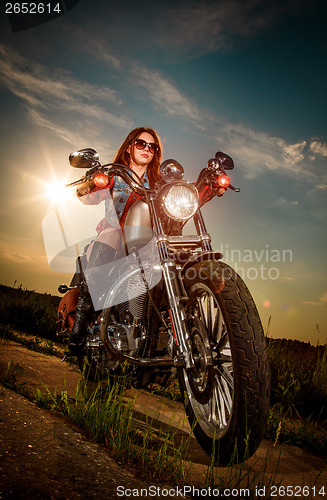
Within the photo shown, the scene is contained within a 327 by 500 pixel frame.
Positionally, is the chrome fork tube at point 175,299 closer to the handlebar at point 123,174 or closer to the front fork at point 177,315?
the front fork at point 177,315

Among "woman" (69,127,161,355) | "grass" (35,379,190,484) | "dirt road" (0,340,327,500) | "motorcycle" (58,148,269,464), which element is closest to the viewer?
"dirt road" (0,340,327,500)

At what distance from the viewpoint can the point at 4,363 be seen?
2.72 meters

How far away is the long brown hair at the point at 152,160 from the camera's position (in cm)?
332

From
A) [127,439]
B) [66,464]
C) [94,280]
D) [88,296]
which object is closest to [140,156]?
[94,280]

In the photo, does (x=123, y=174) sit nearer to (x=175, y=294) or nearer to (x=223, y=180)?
(x=223, y=180)

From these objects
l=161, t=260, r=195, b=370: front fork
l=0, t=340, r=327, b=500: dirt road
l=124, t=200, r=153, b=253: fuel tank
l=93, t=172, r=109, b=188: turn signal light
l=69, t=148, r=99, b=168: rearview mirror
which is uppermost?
l=69, t=148, r=99, b=168: rearview mirror

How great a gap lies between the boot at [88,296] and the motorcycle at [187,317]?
0.10 metres

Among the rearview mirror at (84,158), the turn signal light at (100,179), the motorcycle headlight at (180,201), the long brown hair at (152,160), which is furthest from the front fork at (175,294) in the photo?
the long brown hair at (152,160)

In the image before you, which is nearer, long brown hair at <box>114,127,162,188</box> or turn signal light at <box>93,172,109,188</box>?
turn signal light at <box>93,172,109,188</box>

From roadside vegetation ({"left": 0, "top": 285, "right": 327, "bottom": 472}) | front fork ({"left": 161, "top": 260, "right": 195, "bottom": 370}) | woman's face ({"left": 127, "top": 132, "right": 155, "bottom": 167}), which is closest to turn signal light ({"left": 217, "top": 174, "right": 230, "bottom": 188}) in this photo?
front fork ({"left": 161, "top": 260, "right": 195, "bottom": 370})

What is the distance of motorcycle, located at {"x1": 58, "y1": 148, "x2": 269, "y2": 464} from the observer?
162 cm

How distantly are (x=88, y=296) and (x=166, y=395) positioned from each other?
3.97ft

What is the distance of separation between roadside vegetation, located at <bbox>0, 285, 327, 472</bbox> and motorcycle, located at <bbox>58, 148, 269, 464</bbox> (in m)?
0.22

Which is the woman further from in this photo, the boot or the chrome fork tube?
the chrome fork tube
